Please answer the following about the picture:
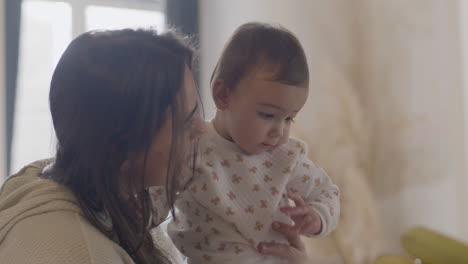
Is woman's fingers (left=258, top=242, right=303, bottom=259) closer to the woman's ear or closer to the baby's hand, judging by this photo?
the baby's hand

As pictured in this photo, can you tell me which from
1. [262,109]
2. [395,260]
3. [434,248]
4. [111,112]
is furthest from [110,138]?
[395,260]

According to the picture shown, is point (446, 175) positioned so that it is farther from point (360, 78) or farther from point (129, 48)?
point (129, 48)

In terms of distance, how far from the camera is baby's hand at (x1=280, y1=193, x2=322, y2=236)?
1.04 m

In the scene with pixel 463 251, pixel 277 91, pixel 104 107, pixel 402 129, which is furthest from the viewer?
pixel 402 129

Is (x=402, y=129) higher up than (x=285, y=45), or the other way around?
(x=285, y=45)

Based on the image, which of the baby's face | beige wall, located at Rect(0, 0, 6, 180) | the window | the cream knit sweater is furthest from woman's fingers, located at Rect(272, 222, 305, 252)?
beige wall, located at Rect(0, 0, 6, 180)

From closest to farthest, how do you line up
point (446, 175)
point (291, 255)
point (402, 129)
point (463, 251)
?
point (291, 255)
point (463, 251)
point (446, 175)
point (402, 129)

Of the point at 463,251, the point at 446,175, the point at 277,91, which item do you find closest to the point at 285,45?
the point at 277,91

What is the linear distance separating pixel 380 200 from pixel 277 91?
4.17ft

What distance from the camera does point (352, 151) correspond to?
2.11 metres

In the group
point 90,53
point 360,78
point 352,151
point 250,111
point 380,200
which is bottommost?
point 380,200

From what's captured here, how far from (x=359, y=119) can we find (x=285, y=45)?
1198 millimetres

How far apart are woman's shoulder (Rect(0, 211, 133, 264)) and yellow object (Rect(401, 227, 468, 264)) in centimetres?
90

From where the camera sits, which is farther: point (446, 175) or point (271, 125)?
point (446, 175)
